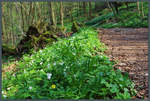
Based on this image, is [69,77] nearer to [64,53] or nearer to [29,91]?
[29,91]

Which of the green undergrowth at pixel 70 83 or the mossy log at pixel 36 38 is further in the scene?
the mossy log at pixel 36 38

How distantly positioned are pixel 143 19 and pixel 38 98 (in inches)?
386

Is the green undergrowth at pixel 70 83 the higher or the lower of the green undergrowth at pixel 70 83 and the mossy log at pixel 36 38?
the lower

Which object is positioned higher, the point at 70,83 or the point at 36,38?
the point at 36,38

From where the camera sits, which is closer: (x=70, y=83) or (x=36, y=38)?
(x=70, y=83)

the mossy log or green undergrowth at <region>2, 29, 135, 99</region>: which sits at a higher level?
the mossy log

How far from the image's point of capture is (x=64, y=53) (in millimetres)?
3570

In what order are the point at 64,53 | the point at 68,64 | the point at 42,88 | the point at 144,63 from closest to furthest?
the point at 42,88 → the point at 68,64 → the point at 64,53 → the point at 144,63

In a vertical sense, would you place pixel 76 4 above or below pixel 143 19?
above

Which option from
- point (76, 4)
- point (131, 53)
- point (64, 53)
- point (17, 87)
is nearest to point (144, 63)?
point (131, 53)

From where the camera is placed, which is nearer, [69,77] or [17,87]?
[17,87]

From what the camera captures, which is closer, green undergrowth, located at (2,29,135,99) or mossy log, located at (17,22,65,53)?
green undergrowth, located at (2,29,135,99)

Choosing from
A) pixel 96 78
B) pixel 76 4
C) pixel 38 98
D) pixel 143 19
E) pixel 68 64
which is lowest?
pixel 38 98

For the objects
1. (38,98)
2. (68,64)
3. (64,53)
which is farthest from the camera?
(64,53)
